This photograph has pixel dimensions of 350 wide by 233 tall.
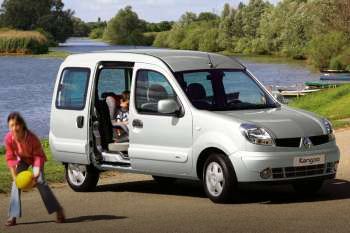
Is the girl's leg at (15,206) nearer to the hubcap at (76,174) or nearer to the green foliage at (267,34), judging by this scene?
the hubcap at (76,174)

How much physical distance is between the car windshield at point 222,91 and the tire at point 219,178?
807 mm

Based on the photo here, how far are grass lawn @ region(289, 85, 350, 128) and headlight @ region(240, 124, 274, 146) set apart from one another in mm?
13562

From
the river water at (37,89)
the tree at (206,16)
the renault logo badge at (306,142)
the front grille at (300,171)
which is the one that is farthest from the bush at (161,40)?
the renault logo badge at (306,142)

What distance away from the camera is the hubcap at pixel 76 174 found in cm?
1280

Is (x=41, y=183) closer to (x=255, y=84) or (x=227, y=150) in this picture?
(x=227, y=150)

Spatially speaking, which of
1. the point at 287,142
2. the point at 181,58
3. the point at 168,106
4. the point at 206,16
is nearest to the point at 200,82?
the point at 181,58

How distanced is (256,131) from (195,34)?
430 ft

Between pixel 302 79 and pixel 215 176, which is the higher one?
pixel 215 176

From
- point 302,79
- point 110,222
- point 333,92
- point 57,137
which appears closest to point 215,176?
point 110,222

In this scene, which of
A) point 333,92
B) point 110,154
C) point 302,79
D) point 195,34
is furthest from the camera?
point 195,34

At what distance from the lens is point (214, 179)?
36.2ft

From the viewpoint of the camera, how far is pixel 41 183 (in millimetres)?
9789

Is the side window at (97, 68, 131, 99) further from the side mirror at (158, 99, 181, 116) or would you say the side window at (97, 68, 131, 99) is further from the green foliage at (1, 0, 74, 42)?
the green foliage at (1, 0, 74, 42)

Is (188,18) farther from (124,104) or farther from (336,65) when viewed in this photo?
(124,104)
